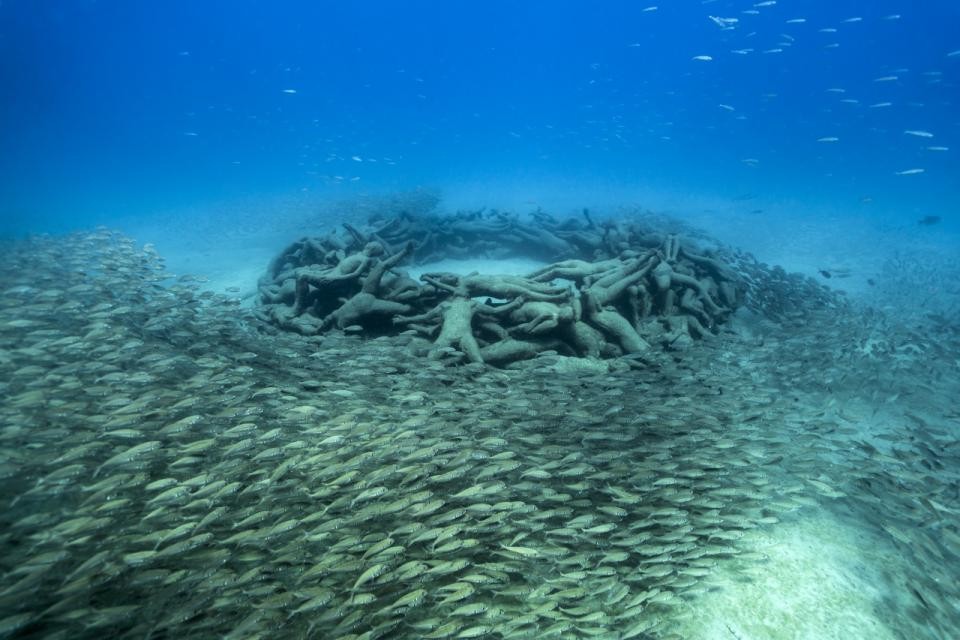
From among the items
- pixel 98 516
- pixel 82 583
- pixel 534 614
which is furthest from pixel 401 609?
pixel 98 516

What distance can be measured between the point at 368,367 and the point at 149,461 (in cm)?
329

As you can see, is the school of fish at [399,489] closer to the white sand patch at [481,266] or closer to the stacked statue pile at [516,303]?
the stacked statue pile at [516,303]

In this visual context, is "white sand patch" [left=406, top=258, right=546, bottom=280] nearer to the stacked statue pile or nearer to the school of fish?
the stacked statue pile

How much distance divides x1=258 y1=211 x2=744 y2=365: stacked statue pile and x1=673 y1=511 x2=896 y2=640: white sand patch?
4.25 metres

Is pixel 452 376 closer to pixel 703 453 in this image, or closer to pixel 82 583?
pixel 703 453

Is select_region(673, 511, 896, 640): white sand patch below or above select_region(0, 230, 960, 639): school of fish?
below

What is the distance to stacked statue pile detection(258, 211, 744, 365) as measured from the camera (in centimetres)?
902

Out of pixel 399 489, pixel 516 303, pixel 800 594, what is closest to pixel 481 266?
pixel 516 303

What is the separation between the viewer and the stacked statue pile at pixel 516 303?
9.02 metres

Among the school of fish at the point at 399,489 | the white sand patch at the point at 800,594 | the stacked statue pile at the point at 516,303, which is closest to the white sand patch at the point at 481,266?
the stacked statue pile at the point at 516,303

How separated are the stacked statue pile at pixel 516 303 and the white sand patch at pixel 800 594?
14.0 ft

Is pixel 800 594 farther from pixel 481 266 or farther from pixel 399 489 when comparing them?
pixel 481 266

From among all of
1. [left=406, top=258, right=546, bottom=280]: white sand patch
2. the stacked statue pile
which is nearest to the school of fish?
the stacked statue pile

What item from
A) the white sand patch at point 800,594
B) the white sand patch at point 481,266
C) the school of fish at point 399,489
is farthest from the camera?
the white sand patch at point 481,266
